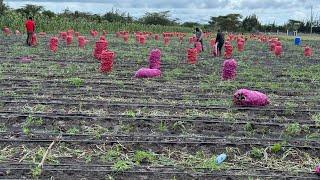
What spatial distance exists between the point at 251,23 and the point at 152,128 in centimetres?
6886

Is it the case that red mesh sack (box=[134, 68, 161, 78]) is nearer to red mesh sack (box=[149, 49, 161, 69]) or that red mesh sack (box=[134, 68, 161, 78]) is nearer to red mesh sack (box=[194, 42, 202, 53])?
red mesh sack (box=[149, 49, 161, 69])

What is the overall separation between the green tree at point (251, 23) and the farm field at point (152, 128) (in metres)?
60.6

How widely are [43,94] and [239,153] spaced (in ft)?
14.4

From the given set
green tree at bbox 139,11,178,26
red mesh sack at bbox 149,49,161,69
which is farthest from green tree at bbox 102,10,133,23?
red mesh sack at bbox 149,49,161,69

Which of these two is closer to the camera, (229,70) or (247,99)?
(247,99)

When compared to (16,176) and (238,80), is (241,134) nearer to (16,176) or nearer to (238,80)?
(16,176)

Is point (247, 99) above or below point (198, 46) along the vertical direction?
below

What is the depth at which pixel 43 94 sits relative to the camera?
9148 millimetres

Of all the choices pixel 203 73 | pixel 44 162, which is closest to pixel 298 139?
pixel 44 162

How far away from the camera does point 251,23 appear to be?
7381 centimetres

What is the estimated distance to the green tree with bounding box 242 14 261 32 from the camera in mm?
71081

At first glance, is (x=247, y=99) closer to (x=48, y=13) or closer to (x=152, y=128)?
(x=152, y=128)

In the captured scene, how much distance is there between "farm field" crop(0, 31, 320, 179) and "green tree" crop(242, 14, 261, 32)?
60579 millimetres

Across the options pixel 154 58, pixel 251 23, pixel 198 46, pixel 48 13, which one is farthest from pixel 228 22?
pixel 154 58
